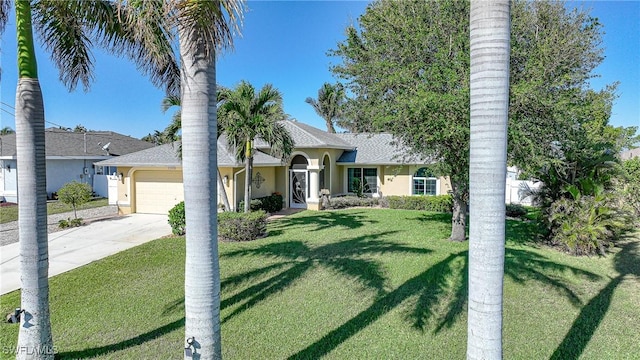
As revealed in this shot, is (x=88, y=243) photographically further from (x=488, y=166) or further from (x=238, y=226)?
(x=488, y=166)

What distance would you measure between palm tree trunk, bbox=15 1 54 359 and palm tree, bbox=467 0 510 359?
5.79 m

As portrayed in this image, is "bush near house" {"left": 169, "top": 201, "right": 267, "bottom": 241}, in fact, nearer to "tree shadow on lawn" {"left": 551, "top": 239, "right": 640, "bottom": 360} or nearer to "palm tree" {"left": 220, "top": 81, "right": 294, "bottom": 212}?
"palm tree" {"left": 220, "top": 81, "right": 294, "bottom": 212}

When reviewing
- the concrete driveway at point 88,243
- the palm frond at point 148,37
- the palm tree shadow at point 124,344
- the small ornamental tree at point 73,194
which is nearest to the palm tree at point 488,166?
the palm frond at point 148,37

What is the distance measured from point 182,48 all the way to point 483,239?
3.69m

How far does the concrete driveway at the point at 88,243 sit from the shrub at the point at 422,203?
44.4 ft

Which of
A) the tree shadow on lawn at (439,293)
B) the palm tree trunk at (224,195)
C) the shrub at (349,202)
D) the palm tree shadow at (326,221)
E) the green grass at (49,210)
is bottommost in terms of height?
the tree shadow on lawn at (439,293)

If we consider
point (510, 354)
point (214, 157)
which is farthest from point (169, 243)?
point (510, 354)

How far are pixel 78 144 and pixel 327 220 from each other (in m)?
26.3

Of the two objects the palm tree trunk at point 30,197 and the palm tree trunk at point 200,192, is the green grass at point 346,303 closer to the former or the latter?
the palm tree trunk at point 30,197

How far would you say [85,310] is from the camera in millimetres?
7523

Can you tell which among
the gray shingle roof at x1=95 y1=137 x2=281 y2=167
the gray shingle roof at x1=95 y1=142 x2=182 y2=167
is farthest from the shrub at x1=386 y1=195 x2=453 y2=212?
the gray shingle roof at x1=95 y1=142 x2=182 y2=167

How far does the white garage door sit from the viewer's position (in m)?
19.5

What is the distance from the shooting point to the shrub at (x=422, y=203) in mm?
22047

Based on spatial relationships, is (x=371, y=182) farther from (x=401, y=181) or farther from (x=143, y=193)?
(x=143, y=193)
